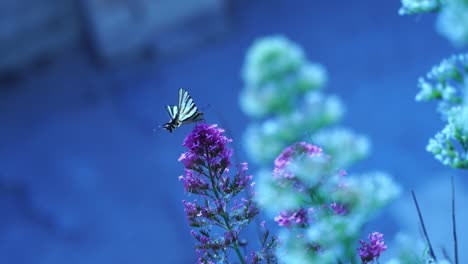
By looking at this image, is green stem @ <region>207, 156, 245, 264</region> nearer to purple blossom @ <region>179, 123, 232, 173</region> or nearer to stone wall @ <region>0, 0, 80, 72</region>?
purple blossom @ <region>179, 123, 232, 173</region>

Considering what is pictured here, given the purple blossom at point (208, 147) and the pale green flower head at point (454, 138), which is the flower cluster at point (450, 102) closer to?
the pale green flower head at point (454, 138)

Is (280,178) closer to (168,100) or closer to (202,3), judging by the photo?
(168,100)

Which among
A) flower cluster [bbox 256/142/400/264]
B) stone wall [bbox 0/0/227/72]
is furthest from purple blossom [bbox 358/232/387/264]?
stone wall [bbox 0/0/227/72]

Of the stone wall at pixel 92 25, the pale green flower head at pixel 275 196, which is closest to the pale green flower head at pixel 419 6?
the pale green flower head at pixel 275 196

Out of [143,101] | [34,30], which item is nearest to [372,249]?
[143,101]

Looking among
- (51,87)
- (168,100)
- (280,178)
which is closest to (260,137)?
(280,178)
